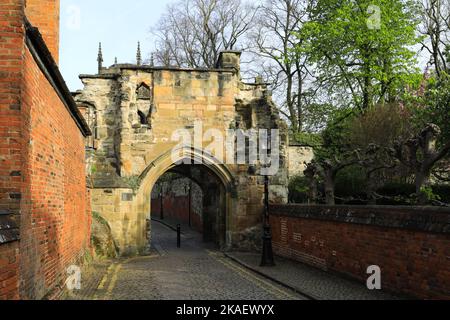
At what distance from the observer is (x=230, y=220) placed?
17281 millimetres

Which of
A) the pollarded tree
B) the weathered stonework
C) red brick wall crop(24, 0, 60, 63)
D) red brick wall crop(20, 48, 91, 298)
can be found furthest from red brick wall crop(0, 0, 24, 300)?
the weathered stonework

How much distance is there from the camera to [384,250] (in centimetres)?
898

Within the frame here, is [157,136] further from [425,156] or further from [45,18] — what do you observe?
[425,156]

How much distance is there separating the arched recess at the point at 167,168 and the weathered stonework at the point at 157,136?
34 mm

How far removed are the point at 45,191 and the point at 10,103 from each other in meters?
2.11

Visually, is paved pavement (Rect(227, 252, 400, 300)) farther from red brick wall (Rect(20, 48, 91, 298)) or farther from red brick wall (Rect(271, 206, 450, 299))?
red brick wall (Rect(20, 48, 91, 298))

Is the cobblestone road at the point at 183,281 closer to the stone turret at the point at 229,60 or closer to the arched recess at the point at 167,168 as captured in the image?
the arched recess at the point at 167,168

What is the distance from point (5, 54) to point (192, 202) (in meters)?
24.8

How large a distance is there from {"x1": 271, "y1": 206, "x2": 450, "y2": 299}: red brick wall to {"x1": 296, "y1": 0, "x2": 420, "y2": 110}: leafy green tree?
11871 mm

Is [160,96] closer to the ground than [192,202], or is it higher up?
higher up

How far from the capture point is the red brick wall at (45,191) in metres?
5.94

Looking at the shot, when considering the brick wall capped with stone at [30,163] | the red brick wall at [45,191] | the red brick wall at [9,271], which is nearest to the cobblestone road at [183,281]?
the red brick wall at [45,191]

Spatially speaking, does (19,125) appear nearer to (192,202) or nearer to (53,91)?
(53,91)

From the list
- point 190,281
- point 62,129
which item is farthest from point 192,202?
point 62,129
